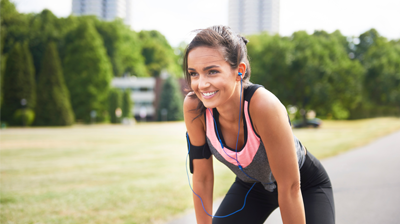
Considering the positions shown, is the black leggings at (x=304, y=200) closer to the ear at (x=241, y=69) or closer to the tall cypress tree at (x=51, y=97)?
the ear at (x=241, y=69)

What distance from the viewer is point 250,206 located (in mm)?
2225

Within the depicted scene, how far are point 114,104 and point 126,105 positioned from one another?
2.11 meters

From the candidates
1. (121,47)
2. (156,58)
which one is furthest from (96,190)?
(156,58)

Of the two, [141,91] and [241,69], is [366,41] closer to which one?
[141,91]

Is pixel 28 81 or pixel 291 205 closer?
pixel 291 205

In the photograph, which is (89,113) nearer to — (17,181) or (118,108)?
(118,108)

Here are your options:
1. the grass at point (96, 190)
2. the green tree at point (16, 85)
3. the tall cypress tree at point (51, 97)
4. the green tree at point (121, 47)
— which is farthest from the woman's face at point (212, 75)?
the green tree at point (121, 47)

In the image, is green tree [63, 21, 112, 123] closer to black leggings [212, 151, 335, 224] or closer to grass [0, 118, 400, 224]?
grass [0, 118, 400, 224]

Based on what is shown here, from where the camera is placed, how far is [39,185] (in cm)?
671

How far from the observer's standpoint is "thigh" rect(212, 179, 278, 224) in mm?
2180

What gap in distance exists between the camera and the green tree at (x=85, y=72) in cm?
4106

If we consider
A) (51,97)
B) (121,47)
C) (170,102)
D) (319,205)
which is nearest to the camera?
(319,205)

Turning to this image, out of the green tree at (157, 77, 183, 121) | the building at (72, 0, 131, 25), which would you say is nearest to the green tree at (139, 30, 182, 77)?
the green tree at (157, 77, 183, 121)

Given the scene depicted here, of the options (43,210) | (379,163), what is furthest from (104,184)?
(379,163)
